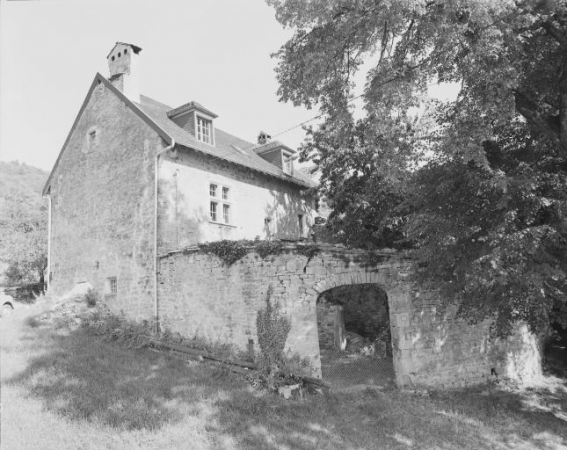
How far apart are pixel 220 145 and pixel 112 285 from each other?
739 cm

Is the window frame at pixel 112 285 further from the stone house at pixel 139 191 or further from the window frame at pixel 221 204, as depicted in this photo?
the window frame at pixel 221 204

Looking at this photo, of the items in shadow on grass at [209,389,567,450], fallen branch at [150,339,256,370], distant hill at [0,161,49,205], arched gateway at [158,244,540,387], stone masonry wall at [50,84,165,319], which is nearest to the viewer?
shadow on grass at [209,389,567,450]

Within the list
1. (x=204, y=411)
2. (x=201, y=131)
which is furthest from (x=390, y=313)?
(x=201, y=131)

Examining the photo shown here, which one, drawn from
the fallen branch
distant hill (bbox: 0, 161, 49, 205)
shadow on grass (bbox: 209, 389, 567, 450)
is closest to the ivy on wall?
the fallen branch

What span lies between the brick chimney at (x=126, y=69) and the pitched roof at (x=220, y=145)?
0.67m

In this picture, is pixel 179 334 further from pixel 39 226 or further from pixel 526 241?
pixel 39 226

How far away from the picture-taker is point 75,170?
60.1 ft

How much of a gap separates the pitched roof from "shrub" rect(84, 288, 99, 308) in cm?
690

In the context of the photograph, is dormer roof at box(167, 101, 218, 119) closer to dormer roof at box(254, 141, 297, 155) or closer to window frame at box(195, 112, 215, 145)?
window frame at box(195, 112, 215, 145)

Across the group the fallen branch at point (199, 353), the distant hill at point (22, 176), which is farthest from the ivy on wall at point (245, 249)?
the distant hill at point (22, 176)

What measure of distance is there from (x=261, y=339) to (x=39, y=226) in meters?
23.1

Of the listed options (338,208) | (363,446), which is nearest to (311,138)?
(338,208)

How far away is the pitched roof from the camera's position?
15.6m

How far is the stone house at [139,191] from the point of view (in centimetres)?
1481
